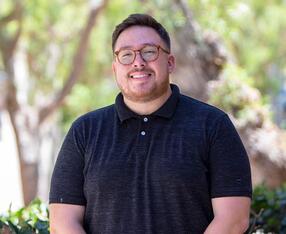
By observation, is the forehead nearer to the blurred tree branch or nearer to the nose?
the nose

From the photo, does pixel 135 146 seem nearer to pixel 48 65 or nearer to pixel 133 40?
pixel 133 40

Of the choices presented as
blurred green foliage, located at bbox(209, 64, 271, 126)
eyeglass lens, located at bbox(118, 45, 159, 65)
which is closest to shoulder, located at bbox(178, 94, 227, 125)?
eyeglass lens, located at bbox(118, 45, 159, 65)

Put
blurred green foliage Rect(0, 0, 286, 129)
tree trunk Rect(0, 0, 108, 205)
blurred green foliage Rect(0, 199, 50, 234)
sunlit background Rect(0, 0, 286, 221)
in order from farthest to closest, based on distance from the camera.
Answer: tree trunk Rect(0, 0, 108, 205) → blurred green foliage Rect(0, 0, 286, 129) → sunlit background Rect(0, 0, 286, 221) → blurred green foliage Rect(0, 199, 50, 234)

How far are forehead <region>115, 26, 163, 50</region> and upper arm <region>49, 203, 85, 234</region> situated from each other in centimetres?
78

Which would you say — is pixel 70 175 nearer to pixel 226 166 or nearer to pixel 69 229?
pixel 69 229

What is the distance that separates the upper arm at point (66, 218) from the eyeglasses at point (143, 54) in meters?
0.71

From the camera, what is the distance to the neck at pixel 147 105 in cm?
348

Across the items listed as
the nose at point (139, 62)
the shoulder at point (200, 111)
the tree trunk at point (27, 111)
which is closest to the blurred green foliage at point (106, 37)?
the tree trunk at point (27, 111)

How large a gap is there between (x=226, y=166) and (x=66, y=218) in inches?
30.2

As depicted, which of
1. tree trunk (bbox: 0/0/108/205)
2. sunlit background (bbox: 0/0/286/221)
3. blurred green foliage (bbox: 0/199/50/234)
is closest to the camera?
blurred green foliage (bbox: 0/199/50/234)

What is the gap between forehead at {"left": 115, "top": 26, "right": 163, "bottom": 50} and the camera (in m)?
3.48

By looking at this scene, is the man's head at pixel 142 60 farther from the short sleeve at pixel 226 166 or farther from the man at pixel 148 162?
the short sleeve at pixel 226 166

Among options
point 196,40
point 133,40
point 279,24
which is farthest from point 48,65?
point 133,40

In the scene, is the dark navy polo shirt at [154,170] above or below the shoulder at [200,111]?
below
